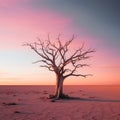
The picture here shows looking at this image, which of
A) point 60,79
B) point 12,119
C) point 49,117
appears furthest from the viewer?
point 60,79

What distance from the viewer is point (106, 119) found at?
59.8ft

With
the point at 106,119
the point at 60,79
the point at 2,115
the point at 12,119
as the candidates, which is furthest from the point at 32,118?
the point at 60,79

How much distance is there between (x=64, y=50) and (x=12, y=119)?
19.9 meters

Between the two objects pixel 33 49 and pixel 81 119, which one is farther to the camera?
pixel 33 49

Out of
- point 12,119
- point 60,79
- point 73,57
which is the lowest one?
point 12,119

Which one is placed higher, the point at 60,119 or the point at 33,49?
the point at 33,49

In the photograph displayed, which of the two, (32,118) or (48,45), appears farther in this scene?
(48,45)

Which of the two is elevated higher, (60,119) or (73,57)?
(73,57)

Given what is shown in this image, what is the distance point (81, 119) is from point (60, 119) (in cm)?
131

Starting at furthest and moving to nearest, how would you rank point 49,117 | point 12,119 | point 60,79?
point 60,79 < point 49,117 < point 12,119

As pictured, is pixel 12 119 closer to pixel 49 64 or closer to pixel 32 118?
pixel 32 118

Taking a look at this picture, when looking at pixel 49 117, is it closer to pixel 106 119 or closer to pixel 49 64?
pixel 106 119

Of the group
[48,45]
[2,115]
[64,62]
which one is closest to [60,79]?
[64,62]

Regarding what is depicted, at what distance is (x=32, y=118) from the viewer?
18094 mm
